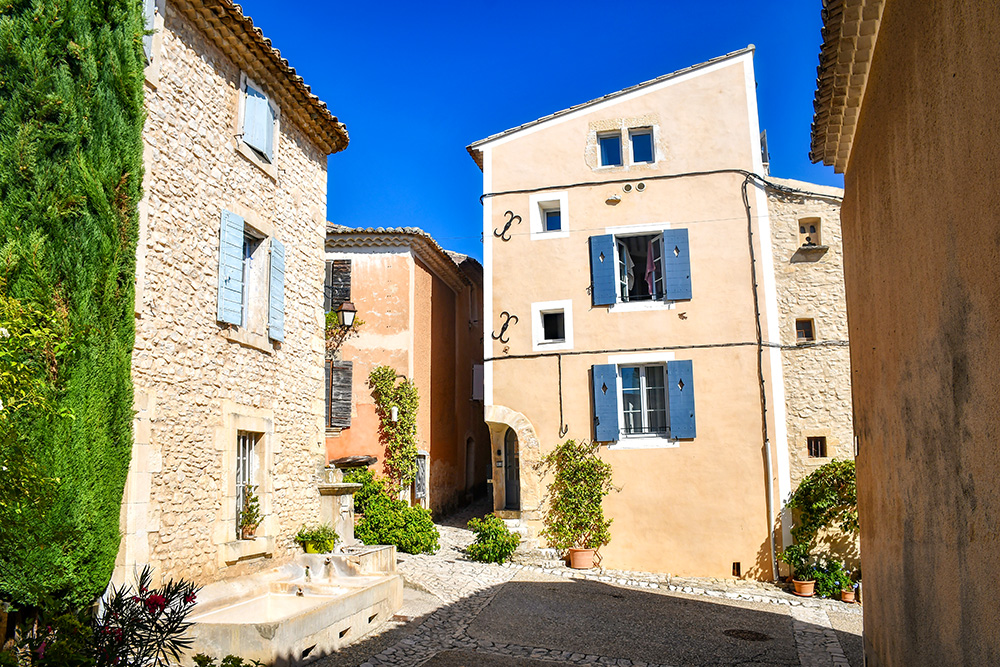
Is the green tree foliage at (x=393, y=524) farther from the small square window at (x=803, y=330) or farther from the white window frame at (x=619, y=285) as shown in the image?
the small square window at (x=803, y=330)

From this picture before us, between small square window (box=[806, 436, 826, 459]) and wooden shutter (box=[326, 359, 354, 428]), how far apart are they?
30.3 ft

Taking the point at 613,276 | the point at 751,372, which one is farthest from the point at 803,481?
the point at 613,276

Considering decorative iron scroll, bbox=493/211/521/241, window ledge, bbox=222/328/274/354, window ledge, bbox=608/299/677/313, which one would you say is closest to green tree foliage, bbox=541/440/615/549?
window ledge, bbox=608/299/677/313

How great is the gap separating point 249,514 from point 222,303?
2.59m

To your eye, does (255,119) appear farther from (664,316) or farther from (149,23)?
(664,316)

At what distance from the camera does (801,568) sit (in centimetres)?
1385

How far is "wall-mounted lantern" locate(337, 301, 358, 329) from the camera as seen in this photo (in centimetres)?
1680

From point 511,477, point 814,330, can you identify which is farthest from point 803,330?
point 511,477

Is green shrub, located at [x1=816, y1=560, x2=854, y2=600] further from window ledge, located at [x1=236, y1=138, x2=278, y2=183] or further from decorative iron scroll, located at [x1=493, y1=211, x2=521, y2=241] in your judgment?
window ledge, located at [x1=236, y1=138, x2=278, y2=183]

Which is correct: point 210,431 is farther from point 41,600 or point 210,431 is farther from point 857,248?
point 857,248

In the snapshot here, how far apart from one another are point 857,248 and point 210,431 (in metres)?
6.91

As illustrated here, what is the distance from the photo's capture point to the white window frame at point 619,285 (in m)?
15.4

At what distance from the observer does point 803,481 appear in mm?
14562

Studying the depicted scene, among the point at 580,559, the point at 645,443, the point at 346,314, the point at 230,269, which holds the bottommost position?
the point at 580,559
